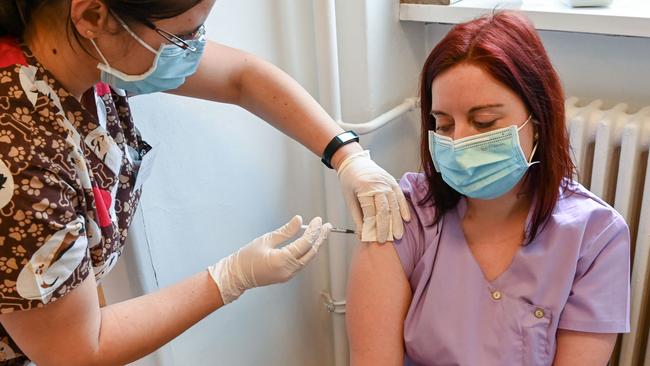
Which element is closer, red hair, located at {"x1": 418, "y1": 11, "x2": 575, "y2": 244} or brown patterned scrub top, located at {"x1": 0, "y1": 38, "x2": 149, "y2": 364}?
brown patterned scrub top, located at {"x1": 0, "y1": 38, "x2": 149, "y2": 364}

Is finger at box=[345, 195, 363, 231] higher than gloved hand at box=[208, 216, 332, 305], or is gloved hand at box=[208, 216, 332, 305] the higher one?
finger at box=[345, 195, 363, 231]

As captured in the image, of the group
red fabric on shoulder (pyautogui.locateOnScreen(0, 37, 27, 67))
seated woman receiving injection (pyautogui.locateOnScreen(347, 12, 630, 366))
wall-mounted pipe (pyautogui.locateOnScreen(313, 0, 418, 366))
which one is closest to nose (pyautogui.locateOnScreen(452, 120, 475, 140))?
seated woman receiving injection (pyautogui.locateOnScreen(347, 12, 630, 366))

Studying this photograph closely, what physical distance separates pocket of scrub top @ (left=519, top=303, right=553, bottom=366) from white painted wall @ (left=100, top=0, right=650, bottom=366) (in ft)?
2.47

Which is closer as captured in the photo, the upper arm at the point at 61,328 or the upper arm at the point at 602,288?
the upper arm at the point at 61,328

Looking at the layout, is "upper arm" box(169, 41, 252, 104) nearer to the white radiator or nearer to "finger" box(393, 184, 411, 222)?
"finger" box(393, 184, 411, 222)

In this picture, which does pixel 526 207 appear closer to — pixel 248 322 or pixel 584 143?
pixel 584 143

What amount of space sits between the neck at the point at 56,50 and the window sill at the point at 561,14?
37.5 inches

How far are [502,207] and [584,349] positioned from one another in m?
0.32

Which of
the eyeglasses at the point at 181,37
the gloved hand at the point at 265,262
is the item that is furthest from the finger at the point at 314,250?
the eyeglasses at the point at 181,37

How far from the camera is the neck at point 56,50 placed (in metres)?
1.01

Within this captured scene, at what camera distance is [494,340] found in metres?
1.27

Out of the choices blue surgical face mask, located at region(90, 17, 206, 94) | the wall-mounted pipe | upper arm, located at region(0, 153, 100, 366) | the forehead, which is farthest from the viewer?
the wall-mounted pipe

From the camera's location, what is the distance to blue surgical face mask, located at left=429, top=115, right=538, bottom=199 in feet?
3.87

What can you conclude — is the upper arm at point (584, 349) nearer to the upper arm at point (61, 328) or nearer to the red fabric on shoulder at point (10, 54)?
the upper arm at point (61, 328)
